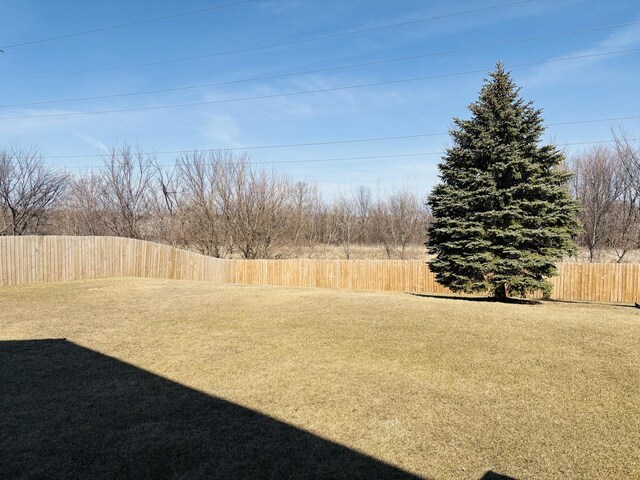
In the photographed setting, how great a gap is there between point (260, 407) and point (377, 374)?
5.59 ft

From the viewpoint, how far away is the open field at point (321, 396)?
3.36 meters

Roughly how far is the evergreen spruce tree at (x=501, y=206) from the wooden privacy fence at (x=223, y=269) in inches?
256

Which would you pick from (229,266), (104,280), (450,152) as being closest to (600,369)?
(450,152)

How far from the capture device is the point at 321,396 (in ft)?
15.6

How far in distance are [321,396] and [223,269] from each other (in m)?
20.9

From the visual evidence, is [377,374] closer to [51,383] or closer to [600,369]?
[600,369]

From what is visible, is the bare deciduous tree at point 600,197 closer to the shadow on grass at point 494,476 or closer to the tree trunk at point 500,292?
the tree trunk at point 500,292

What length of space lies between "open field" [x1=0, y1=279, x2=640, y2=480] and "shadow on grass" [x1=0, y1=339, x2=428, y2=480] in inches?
0.7

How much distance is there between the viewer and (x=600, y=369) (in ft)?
18.0

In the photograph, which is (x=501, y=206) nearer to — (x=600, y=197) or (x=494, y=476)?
(x=494, y=476)

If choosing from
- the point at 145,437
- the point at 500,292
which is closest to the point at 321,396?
the point at 145,437

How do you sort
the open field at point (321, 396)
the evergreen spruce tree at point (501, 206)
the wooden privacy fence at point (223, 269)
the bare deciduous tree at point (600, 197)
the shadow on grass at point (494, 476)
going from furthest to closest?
the bare deciduous tree at point (600, 197) → the wooden privacy fence at point (223, 269) → the evergreen spruce tree at point (501, 206) → the open field at point (321, 396) → the shadow on grass at point (494, 476)

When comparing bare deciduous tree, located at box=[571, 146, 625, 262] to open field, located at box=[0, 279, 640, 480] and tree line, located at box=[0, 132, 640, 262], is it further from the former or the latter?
open field, located at box=[0, 279, 640, 480]

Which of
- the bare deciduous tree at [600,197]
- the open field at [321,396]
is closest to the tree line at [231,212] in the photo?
the bare deciduous tree at [600,197]
